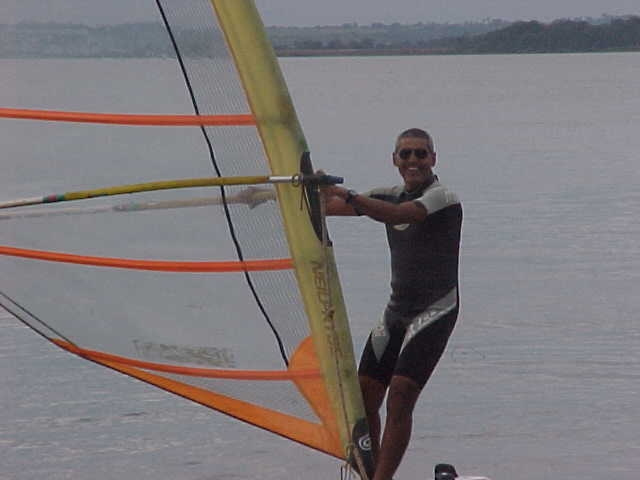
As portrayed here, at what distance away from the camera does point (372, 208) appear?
4.82 metres

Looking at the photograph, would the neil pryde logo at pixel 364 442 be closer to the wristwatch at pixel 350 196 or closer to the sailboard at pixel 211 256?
the sailboard at pixel 211 256

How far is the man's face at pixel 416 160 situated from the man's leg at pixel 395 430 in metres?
0.63

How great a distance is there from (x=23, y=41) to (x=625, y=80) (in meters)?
74.8

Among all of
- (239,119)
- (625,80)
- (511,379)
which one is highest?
(625,80)

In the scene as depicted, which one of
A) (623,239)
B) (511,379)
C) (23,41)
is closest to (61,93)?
(23,41)

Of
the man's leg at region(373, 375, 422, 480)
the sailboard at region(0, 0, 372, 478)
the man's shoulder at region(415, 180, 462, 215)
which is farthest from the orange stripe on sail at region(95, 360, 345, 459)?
the man's shoulder at region(415, 180, 462, 215)

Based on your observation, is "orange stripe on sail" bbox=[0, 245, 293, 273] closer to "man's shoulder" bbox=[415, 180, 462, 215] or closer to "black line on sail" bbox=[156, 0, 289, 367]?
"black line on sail" bbox=[156, 0, 289, 367]

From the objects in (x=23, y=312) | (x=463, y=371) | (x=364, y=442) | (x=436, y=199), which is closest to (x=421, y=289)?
(x=436, y=199)

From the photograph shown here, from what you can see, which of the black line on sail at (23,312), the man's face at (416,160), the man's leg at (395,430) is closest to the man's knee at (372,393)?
the man's leg at (395,430)

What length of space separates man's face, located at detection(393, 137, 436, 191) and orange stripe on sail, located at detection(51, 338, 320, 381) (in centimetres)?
69

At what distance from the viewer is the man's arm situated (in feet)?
15.6

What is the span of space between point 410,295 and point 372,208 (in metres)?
0.47

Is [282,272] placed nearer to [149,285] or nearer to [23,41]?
[149,285]

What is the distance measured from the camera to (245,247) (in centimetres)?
476
